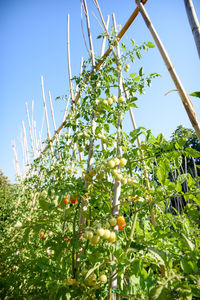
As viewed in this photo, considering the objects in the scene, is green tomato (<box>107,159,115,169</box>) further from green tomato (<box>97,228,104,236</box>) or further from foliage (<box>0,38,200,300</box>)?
green tomato (<box>97,228,104,236</box>)

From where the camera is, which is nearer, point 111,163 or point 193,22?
point 193,22

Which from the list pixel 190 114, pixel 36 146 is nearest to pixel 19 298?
pixel 190 114

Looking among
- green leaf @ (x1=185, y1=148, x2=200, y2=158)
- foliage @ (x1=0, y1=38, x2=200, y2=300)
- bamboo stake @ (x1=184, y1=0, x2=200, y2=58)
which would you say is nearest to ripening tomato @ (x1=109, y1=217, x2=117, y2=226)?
foliage @ (x1=0, y1=38, x2=200, y2=300)

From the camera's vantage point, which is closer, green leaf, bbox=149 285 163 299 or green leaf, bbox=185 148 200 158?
green leaf, bbox=149 285 163 299

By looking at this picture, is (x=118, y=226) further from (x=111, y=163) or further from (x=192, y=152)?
(x=192, y=152)

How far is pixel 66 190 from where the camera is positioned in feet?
2.51

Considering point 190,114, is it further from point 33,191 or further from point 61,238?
point 33,191

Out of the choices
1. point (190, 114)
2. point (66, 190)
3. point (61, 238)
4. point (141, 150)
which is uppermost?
point (141, 150)

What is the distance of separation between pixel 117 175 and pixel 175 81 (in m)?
0.47

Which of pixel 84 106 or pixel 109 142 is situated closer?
pixel 109 142

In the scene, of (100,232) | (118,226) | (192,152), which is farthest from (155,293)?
(192,152)

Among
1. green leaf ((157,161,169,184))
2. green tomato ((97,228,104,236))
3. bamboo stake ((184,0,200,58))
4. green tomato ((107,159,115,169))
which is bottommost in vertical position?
green tomato ((97,228,104,236))

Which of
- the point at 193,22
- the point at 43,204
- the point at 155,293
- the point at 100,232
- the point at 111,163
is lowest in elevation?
the point at 155,293

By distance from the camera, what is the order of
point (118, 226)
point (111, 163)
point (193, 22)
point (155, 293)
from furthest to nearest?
point (118, 226) < point (111, 163) < point (193, 22) < point (155, 293)
